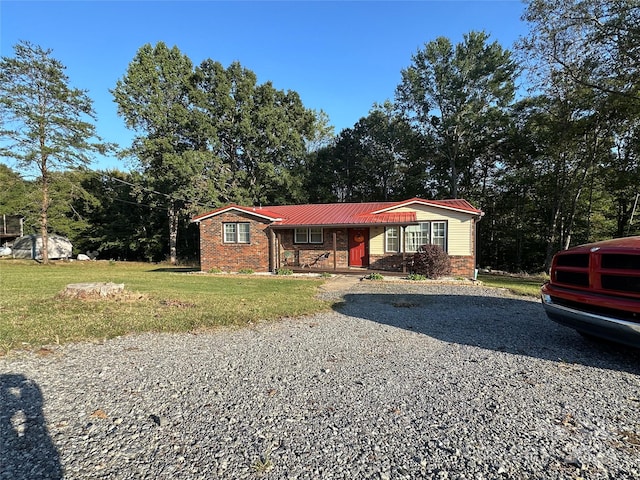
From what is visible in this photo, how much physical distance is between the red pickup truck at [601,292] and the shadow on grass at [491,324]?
0.52 meters

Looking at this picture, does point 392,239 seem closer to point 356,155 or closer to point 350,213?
point 350,213

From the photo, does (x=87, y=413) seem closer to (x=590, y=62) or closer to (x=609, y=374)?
(x=609, y=374)

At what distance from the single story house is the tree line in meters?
8.71

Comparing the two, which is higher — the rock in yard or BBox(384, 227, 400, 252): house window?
BBox(384, 227, 400, 252): house window

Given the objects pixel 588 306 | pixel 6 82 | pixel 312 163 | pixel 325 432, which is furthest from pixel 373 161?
pixel 325 432

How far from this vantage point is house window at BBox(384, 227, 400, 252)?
1583 cm

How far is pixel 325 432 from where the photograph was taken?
2.54 metres

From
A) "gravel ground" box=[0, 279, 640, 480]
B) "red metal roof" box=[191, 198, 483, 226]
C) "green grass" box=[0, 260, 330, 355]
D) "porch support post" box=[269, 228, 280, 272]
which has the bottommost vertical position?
"gravel ground" box=[0, 279, 640, 480]

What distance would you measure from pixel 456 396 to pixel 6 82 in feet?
88.1

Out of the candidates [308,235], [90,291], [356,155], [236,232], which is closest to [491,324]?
[90,291]

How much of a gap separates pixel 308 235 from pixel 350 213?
2403 mm

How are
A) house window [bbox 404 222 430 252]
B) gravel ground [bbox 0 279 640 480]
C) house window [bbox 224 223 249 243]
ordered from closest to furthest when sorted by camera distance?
gravel ground [bbox 0 279 640 480] < house window [bbox 404 222 430 252] < house window [bbox 224 223 249 243]

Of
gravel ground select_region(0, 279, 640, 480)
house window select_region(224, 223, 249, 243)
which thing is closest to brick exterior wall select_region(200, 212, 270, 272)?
house window select_region(224, 223, 249, 243)

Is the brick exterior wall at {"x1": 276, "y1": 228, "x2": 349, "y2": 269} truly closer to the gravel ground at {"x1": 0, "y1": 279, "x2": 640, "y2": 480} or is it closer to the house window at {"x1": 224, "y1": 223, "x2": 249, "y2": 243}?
the house window at {"x1": 224, "y1": 223, "x2": 249, "y2": 243}
